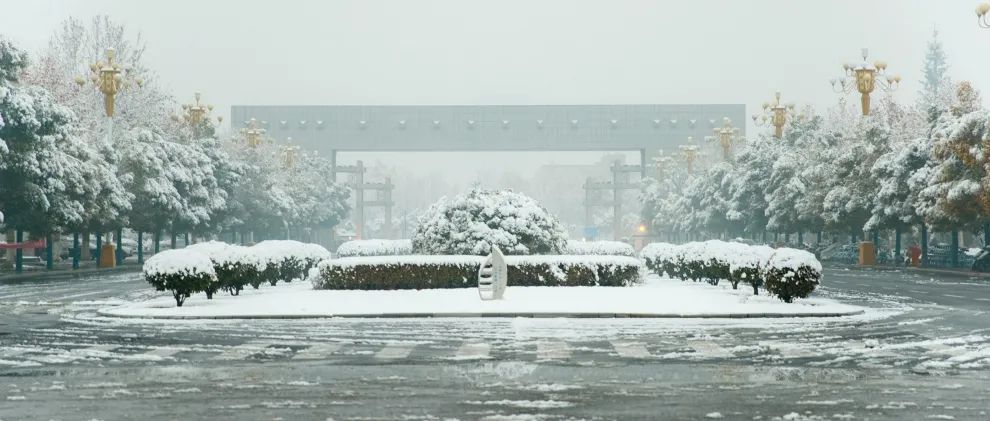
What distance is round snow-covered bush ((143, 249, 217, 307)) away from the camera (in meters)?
28.7

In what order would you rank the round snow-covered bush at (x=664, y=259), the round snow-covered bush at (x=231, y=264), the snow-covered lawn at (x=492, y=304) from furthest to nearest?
the round snow-covered bush at (x=664, y=259), the round snow-covered bush at (x=231, y=264), the snow-covered lawn at (x=492, y=304)

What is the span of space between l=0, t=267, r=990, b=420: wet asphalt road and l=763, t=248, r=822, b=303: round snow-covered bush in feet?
8.32

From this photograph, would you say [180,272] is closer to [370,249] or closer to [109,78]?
[370,249]

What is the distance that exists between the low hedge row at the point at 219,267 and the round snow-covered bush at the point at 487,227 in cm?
395

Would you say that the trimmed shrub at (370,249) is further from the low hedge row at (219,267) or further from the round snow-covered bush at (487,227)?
the round snow-covered bush at (487,227)

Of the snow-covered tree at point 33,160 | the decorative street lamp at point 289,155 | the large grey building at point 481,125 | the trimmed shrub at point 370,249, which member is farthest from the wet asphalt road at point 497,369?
the large grey building at point 481,125

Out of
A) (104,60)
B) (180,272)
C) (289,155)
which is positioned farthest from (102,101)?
(180,272)

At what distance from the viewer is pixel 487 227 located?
130ft

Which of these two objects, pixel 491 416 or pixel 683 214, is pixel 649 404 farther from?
pixel 683 214

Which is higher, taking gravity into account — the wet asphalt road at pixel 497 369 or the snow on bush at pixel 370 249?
the snow on bush at pixel 370 249

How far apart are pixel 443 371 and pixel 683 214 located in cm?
10178

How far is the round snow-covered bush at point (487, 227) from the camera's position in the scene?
3947 centimetres

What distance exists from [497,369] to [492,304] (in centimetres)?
1281

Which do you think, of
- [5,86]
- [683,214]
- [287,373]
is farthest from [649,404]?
[683,214]
